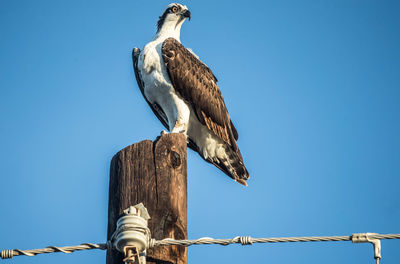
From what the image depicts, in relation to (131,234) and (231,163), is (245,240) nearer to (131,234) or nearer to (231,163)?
(131,234)

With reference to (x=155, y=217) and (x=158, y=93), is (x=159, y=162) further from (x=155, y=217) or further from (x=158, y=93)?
(x=158, y=93)

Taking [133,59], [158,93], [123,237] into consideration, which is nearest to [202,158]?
[158,93]

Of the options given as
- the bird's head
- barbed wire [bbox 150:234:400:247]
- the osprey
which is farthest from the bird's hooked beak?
barbed wire [bbox 150:234:400:247]

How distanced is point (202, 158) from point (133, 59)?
5.14 feet

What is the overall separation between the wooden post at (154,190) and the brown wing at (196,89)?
3.38 m

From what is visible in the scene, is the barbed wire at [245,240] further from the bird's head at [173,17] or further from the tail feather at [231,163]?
the bird's head at [173,17]

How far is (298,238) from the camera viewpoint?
3.45 m

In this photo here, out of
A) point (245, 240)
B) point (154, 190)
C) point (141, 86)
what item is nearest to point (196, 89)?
point (141, 86)

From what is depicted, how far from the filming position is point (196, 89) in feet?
25.3

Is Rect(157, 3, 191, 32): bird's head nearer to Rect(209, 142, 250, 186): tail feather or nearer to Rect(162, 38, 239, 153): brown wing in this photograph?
Rect(162, 38, 239, 153): brown wing

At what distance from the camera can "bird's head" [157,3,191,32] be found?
8.34m

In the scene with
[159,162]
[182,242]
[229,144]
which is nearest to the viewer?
[182,242]

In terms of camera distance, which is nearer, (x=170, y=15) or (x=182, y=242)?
(x=182, y=242)

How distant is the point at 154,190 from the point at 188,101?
3784mm
